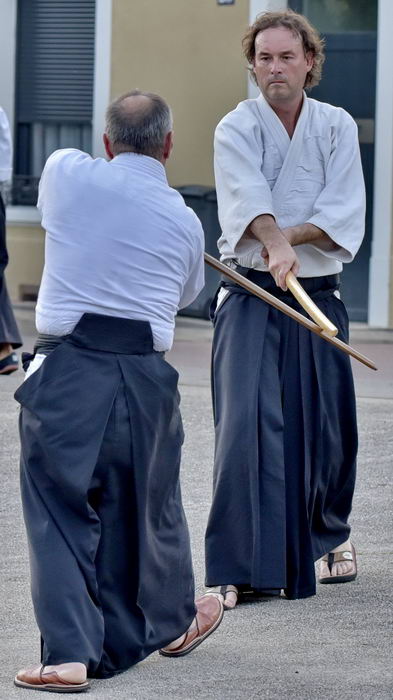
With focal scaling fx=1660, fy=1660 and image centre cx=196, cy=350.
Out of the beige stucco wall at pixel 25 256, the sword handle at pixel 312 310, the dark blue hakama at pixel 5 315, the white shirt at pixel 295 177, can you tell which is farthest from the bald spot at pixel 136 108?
the beige stucco wall at pixel 25 256

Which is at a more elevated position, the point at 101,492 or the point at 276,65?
the point at 276,65

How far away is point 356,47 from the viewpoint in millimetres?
13242

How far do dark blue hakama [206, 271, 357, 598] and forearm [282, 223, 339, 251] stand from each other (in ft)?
0.62

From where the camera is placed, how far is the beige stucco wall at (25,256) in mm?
14016

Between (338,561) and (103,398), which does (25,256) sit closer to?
(338,561)

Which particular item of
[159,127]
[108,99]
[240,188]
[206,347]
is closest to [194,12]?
[108,99]

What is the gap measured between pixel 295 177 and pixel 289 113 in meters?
0.22

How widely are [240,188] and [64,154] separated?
1.00 meters

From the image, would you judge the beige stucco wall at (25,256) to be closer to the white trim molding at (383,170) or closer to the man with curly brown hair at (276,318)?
the white trim molding at (383,170)

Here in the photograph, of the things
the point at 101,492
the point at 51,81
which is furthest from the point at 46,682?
the point at 51,81

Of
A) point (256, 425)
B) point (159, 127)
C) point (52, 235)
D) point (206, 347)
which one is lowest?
point (206, 347)

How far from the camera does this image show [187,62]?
44.2 ft

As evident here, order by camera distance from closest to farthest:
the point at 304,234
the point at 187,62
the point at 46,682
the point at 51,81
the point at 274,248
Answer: the point at 46,682 < the point at 274,248 < the point at 304,234 < the point at 187,62 < the point at 51,81

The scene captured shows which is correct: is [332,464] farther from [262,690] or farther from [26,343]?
[26,343]
